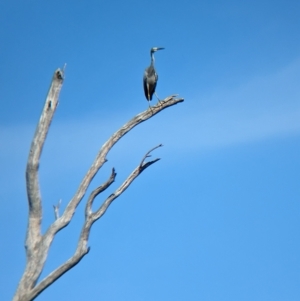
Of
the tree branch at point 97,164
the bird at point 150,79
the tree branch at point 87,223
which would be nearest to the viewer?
the tree branch at point 87,223

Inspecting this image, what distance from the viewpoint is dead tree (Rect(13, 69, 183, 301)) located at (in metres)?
9.02

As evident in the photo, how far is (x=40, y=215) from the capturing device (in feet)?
30.7

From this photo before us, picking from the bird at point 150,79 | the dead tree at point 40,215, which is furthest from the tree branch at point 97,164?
the bird at point 150,79

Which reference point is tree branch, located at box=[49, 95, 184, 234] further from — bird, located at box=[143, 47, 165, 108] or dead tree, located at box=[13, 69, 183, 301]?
bird, located at box=[143, 47, 165, 108]

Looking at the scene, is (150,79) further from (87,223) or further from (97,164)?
(87,223)

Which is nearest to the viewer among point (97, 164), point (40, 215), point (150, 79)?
point (40, 215)

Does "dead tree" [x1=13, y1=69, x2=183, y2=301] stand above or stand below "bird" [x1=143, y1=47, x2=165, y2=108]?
below

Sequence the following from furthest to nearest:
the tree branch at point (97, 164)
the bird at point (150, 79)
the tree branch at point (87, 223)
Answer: the bird at point (150, 79) < the tree branch at point (97, 164) < the tree branch at point (87, 223)

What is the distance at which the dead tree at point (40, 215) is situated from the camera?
9016mm

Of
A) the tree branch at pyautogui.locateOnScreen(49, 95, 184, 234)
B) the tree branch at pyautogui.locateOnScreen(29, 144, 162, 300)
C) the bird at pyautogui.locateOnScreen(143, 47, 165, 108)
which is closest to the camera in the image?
the tree branch at pyautogui.locateOnScreen(29, 144, 162, 300)

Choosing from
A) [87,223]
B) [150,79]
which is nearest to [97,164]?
[87,223]

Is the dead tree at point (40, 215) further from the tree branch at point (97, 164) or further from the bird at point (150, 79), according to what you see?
the bird at point (150, 79)

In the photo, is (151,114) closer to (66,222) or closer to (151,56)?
(66,222)

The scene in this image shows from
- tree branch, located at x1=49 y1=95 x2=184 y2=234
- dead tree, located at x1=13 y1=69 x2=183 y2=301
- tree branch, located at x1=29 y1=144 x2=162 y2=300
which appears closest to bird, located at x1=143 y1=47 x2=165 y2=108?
tree branch, located at x1=49 y1=95 x2=184 y2=234
